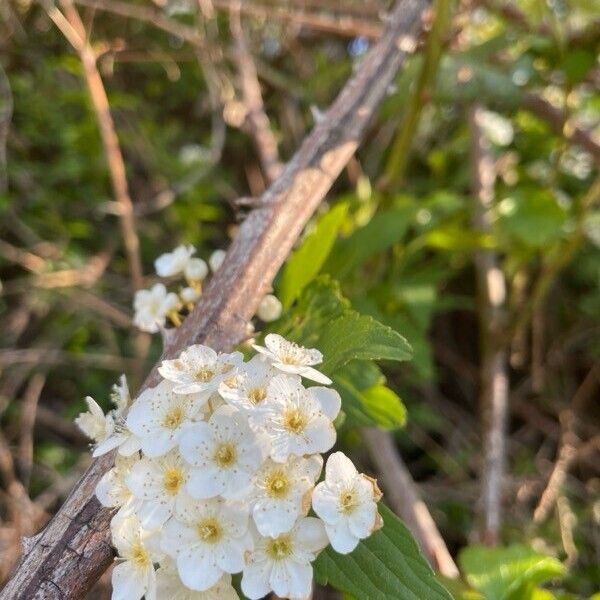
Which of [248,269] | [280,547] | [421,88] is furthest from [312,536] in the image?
[421,88]

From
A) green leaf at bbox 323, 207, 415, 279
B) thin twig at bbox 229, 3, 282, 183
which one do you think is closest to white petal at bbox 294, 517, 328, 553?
green leaf at bbox 323, 207, 415, 279

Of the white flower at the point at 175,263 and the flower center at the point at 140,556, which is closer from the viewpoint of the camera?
the flower center at the point at 140,556

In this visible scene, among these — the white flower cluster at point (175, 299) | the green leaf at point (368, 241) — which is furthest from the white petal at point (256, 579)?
the green leaf at point (368, 241)

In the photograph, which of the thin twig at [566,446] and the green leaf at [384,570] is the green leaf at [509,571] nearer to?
the green leaf at [384,570]

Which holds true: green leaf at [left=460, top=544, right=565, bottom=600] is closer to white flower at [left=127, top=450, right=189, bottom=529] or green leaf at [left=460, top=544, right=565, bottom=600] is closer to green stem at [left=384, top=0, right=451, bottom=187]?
white flower at [left=127, top=450, right=189, bottom=529]

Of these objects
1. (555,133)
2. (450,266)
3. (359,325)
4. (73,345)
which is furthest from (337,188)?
(359,325)

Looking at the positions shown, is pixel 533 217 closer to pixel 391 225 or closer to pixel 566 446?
pixel 391 225
